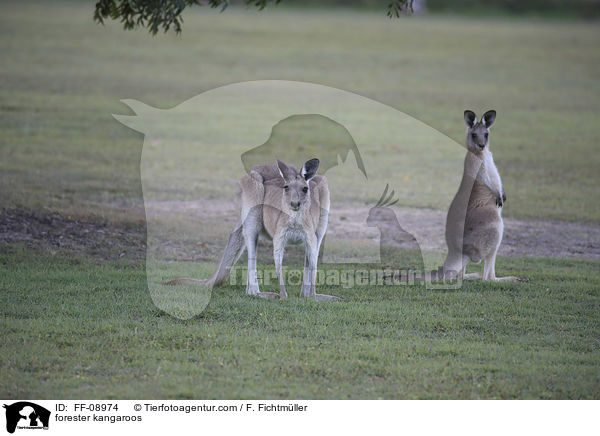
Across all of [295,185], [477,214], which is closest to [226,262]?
[295,185]

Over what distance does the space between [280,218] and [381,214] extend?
4027mm

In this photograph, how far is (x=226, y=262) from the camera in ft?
23.0

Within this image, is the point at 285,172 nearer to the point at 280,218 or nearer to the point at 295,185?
the point at 295,185

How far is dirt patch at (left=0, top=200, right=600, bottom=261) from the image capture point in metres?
8.31

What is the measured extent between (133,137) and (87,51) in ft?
37.9

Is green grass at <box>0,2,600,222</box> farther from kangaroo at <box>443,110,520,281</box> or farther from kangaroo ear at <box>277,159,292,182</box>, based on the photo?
Answer: kangaroo ear at <box>277,159,292,182</box>

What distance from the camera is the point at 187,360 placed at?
17.9 feet

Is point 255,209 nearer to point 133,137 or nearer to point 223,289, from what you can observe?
point 223,289

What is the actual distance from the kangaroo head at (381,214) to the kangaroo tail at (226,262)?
10.7 ft
